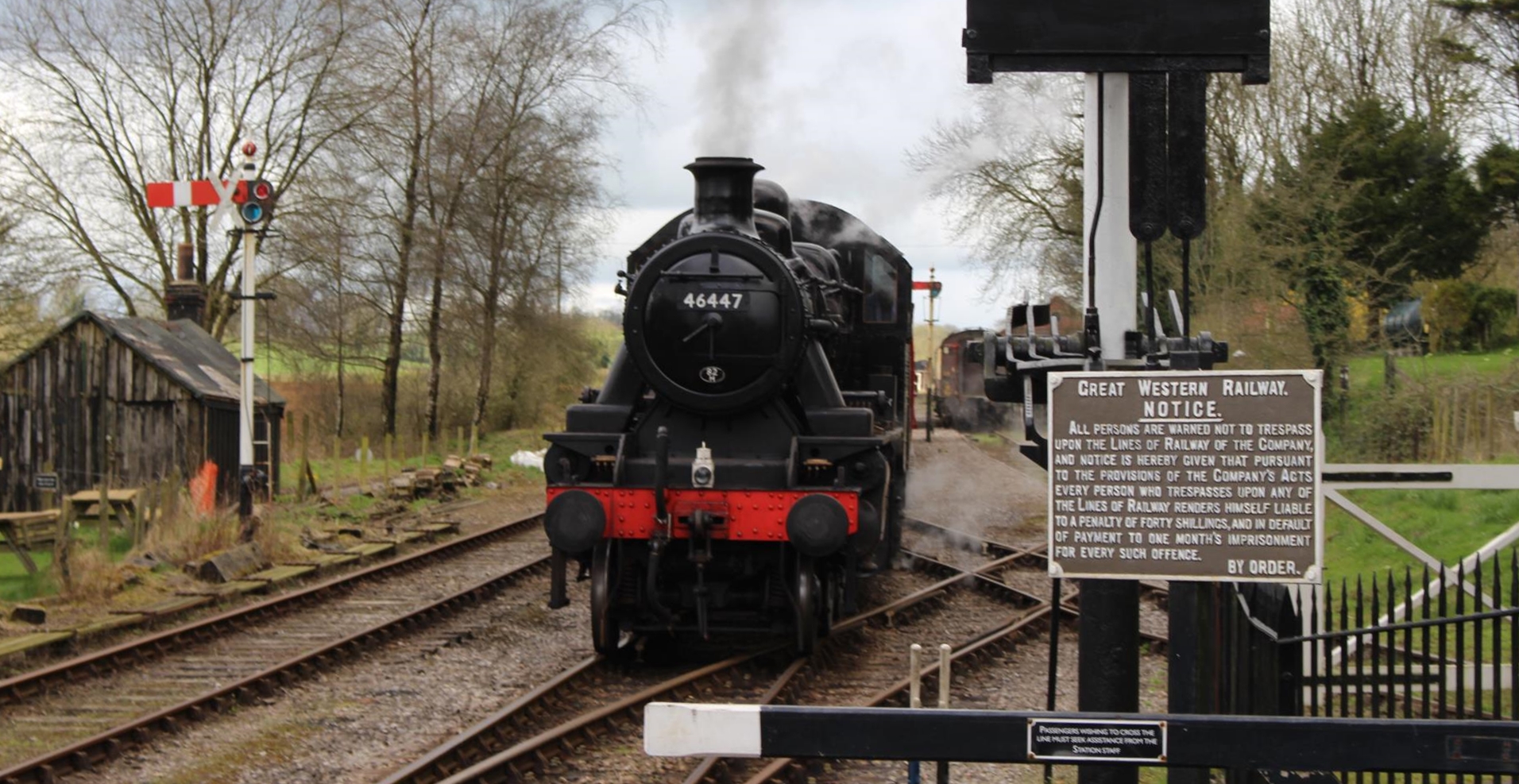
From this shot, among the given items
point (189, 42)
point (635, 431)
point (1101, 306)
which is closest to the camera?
point (1101, 306)

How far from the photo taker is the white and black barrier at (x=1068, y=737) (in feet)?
11.7

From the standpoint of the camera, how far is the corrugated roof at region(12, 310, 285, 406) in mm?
18812

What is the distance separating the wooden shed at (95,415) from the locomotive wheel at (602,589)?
1116cm

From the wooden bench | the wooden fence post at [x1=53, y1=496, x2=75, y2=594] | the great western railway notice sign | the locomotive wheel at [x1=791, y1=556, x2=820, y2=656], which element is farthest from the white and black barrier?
the wooden bench

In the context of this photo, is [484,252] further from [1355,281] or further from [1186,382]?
[1186,382]

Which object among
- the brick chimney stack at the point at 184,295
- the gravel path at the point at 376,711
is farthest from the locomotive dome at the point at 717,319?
the brick chimney stack at the point at 184,295

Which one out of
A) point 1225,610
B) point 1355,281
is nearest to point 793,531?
point 1225,610

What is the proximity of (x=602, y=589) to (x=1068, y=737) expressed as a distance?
19.1 ft

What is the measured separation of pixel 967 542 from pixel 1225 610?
36.0ft

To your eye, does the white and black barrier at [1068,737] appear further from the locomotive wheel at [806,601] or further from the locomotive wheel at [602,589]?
the locomotive wheel at [602,589]

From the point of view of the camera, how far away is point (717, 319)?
30.9 feet

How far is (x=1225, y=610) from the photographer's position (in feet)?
19.6

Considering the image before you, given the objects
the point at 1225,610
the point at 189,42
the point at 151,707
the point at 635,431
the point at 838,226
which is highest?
the point at 189,42

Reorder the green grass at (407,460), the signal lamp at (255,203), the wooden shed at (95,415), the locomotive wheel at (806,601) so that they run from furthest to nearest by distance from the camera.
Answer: the green grass at (407,460), the wooden shed at (95,415), the signal lamp at (255,203), the locomotive wheel at (806,601)
